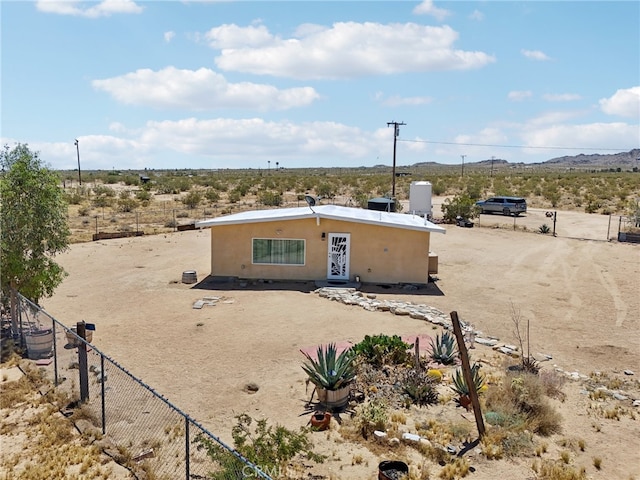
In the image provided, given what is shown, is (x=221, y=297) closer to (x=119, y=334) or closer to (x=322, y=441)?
(x=119, y=334)

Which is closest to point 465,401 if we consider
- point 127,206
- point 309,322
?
point 309,322

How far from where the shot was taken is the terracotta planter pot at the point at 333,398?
36.9ft

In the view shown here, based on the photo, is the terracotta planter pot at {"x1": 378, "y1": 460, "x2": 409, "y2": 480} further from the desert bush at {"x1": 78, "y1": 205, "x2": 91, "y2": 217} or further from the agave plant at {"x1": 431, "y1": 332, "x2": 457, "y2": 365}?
the desert bush at {"x1": 78, "y1": 205, "x2": 91, "y2": 217}

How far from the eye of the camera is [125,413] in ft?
35.6

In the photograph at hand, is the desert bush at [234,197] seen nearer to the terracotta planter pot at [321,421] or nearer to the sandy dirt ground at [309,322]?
the sandy dirt ground at [309,322]

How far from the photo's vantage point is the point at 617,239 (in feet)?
112

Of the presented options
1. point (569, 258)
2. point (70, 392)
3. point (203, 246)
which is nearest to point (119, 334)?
point (70, 392)

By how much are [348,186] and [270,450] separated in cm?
7055

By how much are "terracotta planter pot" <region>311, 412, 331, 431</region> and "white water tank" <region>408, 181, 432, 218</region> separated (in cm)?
3323

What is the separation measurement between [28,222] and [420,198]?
3292 cm

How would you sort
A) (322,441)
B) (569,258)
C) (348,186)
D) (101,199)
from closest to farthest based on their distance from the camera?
(322,441) < (569,258) < (101,199) < (348,186)

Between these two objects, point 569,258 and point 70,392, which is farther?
point 569,258

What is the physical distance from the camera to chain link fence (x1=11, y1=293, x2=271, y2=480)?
8555mm

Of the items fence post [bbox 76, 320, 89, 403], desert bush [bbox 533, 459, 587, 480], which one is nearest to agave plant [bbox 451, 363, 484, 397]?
desert bush [bbox 533, 459, 587, 480]
